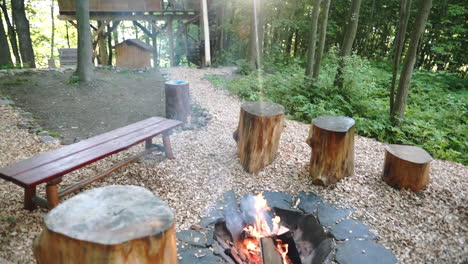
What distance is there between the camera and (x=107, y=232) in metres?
1.54

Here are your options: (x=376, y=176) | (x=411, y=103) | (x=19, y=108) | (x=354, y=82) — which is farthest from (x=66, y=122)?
(x=411, y=103)

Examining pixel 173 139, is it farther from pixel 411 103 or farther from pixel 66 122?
pixel 411 103

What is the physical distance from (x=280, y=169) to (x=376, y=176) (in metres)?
1.36

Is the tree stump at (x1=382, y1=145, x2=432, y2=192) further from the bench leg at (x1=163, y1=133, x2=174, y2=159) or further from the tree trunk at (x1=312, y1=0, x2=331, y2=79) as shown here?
the tree trunk at (x1=312, y1=0, x2=331, y2=79)

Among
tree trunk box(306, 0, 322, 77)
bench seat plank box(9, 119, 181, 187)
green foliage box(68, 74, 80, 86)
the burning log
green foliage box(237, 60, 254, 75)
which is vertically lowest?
the burning log

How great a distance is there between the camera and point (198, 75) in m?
11.1

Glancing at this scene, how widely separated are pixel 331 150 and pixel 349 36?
4.77 m

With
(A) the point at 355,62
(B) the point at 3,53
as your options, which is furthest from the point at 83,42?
Answer: (A) the point at 355,62

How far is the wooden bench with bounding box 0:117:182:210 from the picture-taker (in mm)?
2631

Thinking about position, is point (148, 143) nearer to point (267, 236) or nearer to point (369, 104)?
point (267, 236)

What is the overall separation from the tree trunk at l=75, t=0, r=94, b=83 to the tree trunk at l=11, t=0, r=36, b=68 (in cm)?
458

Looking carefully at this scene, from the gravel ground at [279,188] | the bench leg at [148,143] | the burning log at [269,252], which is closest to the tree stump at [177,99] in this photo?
the gravel ground at [279,188]

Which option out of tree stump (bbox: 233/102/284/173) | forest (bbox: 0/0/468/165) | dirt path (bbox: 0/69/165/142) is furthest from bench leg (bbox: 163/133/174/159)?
forest (bbox: 0/0/468/165)

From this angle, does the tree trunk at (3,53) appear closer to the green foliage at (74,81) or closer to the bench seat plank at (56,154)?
the green foliage at (74,81)
